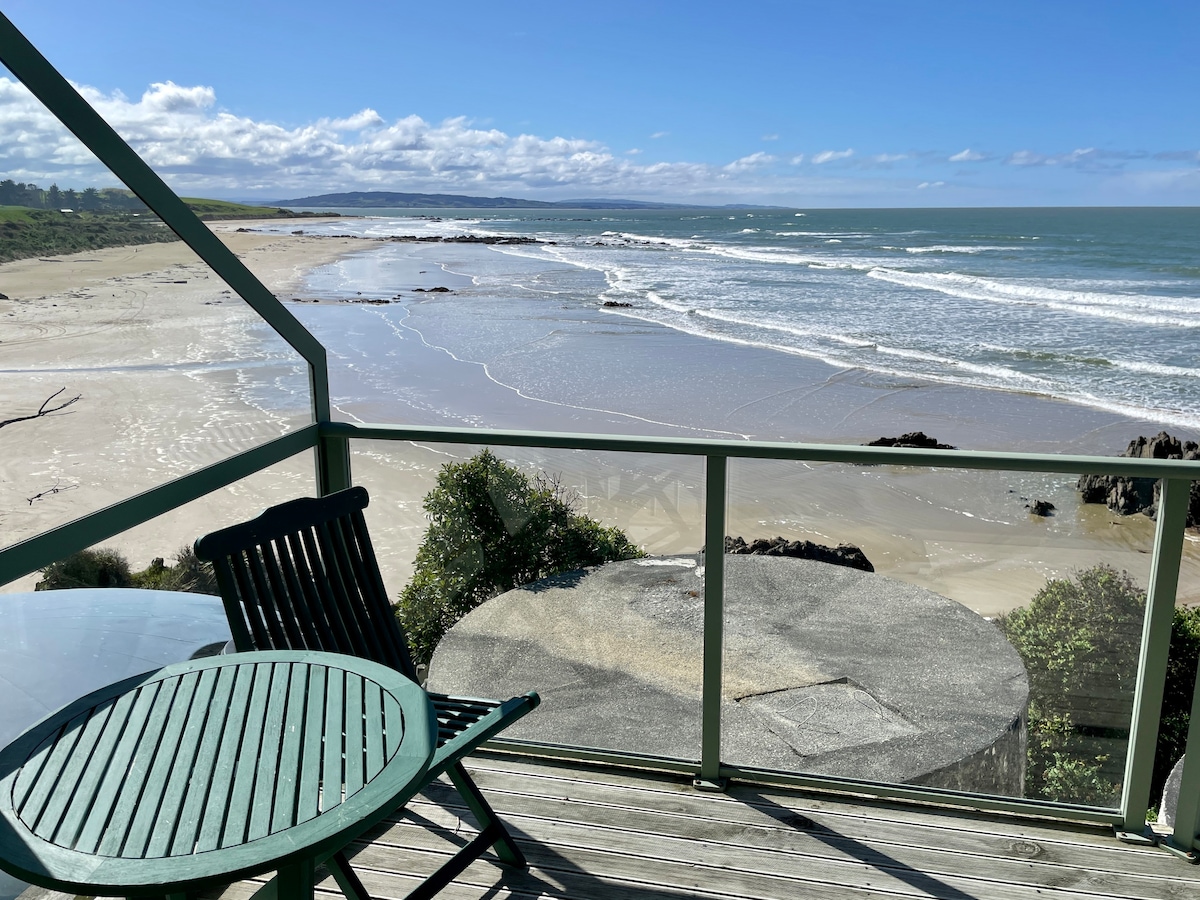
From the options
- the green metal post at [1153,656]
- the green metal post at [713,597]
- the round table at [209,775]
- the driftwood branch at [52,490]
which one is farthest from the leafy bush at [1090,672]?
the driftwood branch at [52,490]

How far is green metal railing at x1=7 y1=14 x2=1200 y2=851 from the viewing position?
6.86ft

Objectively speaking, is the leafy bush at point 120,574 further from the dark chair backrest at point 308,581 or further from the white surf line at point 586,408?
the white surf line at point 586,408

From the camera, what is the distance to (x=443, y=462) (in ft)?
9.58

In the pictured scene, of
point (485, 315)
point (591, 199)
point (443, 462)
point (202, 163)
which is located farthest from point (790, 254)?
point (591, 199)

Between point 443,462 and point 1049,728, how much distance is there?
1983 millimetres

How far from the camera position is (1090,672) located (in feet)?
8.05

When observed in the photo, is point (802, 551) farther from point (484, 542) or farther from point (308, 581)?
point (308, 581)

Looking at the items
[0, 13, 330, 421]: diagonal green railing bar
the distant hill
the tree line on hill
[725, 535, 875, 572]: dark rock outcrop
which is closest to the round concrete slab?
[725, 535, 875, 572]: dark rock outcrop

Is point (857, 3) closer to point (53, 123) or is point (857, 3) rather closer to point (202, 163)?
point (202, 163)

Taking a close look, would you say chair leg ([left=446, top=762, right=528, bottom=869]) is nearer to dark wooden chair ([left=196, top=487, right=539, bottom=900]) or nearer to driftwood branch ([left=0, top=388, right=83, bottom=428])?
dark wooden chair ([left=196, top=487, right=539, bottom=900])

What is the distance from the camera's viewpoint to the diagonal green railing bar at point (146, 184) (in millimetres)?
1934

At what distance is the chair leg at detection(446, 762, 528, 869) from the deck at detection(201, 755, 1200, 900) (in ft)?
0.16

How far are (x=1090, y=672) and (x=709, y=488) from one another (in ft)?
3.84

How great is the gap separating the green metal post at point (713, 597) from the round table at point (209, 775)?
1.13 meters
